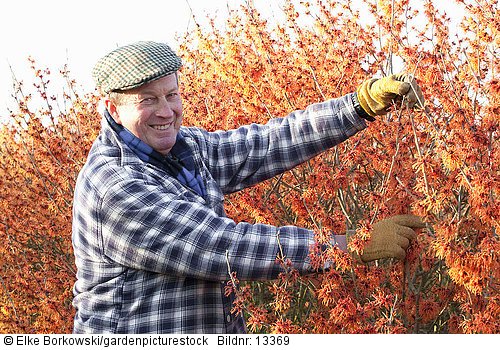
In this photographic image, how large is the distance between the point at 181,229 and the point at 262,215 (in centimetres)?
122

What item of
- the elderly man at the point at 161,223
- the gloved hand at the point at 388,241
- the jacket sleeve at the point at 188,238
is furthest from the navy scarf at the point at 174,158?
the gloved hand at the point at 388,241

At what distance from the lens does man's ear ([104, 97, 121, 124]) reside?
2928 millimetres

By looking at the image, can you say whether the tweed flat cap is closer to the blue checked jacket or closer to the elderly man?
the elderly man

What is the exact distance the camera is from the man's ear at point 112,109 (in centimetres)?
293

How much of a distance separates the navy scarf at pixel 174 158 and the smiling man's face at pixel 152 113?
1.6 inches

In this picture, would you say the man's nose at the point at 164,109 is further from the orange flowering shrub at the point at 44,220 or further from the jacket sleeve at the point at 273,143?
the orange flowering shrub at the point at 44,220

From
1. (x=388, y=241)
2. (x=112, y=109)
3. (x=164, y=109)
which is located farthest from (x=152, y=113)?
(x=388, y=241)

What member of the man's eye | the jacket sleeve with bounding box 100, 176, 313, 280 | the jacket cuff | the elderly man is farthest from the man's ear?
the jacket cuff

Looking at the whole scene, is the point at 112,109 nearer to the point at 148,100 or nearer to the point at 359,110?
the point at 148,100

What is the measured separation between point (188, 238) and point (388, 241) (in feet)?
2.46

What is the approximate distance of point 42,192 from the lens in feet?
18.6

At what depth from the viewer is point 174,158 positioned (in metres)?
2.97

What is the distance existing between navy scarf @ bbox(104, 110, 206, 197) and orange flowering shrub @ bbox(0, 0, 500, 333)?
0.48 m

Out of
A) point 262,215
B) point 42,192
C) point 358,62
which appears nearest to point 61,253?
point 42,192
